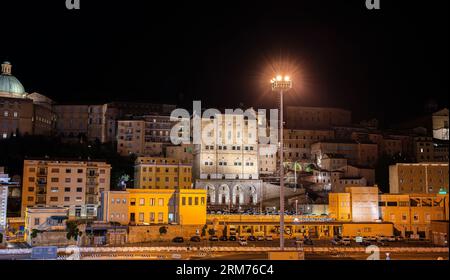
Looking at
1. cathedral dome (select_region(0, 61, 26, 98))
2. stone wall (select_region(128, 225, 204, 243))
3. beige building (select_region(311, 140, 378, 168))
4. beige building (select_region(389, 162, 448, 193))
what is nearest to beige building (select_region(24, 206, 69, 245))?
stone wall (select_region(128, 225, 204, 243))

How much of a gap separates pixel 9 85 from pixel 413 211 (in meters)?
42.9

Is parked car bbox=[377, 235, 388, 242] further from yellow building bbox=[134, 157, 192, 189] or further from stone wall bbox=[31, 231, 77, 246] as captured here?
stone wall bbox=[31, 231, 77, 246]

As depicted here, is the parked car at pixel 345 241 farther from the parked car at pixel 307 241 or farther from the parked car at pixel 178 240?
the parked car at pixel 178 240

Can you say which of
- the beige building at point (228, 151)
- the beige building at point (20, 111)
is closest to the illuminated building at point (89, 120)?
the beige building at point (20, 111)

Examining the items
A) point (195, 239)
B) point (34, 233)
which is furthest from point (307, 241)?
point (34, 233)

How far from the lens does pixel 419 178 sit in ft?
144

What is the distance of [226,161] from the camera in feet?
162

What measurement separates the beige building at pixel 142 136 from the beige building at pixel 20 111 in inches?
343

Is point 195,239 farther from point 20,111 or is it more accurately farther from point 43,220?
point 20,111

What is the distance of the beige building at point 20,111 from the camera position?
1871 inches
